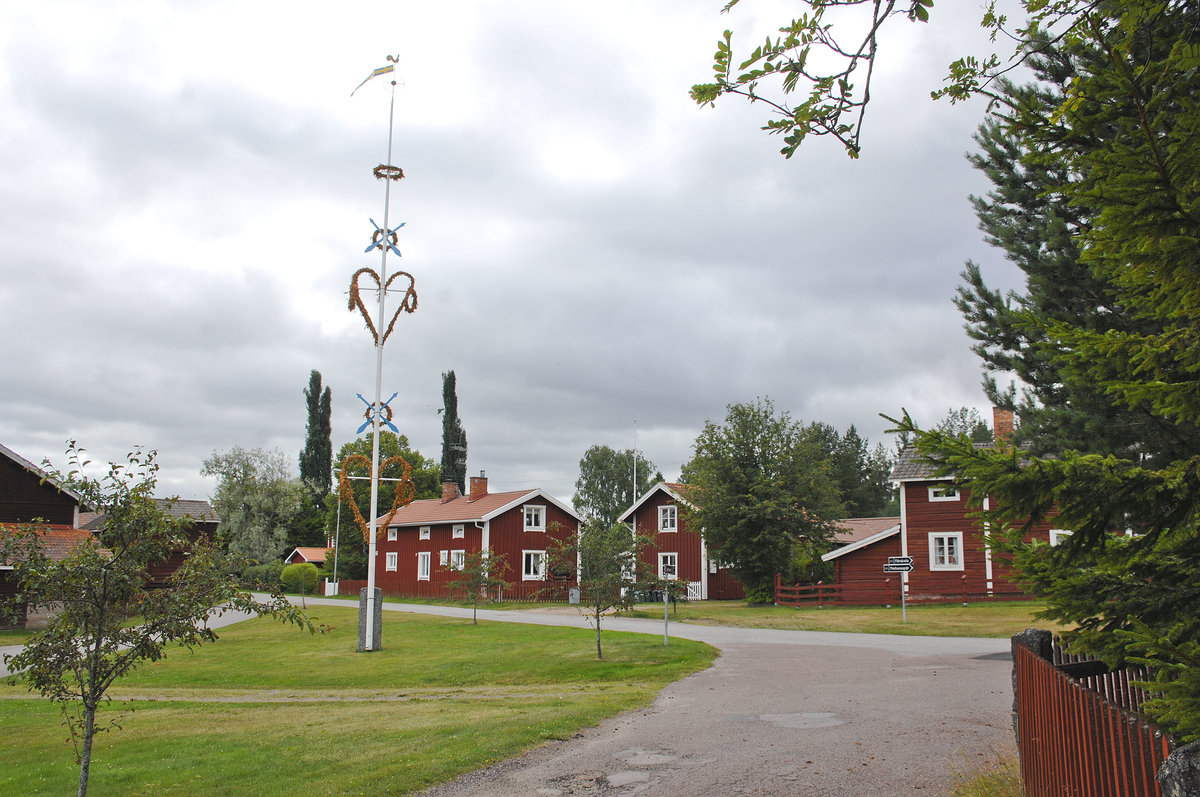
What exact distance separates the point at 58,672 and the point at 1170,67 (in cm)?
944

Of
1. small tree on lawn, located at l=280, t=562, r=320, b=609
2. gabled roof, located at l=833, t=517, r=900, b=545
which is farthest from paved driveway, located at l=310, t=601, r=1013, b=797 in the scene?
small tree on lawn, located at l=280, t=562, r=320, b=609

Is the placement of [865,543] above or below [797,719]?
above

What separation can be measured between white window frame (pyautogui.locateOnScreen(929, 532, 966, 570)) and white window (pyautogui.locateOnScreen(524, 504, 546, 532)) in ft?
74.8

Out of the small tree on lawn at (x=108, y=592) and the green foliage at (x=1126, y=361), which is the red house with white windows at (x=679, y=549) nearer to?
the small tree on lawn at (x=108, y=592)

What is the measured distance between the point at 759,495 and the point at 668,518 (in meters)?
10.1

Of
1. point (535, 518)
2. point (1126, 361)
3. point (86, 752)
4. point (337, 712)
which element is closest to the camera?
point (1126, 361)

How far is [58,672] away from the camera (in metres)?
7.81

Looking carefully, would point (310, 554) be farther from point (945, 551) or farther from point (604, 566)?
point (604, 566)

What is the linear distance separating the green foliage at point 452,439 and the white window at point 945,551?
158 feet

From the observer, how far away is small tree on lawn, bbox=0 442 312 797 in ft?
25.7

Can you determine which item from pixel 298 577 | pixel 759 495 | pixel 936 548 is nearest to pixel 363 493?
pixel 298 577

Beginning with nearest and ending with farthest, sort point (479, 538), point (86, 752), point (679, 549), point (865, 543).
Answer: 1. point (86, 752)
2. point (865, 543)
3. point (679, 549)
4. point (479, 538)

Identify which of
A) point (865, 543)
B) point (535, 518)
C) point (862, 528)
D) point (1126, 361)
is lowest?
point (865, 543)

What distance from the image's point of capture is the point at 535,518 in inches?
1953
